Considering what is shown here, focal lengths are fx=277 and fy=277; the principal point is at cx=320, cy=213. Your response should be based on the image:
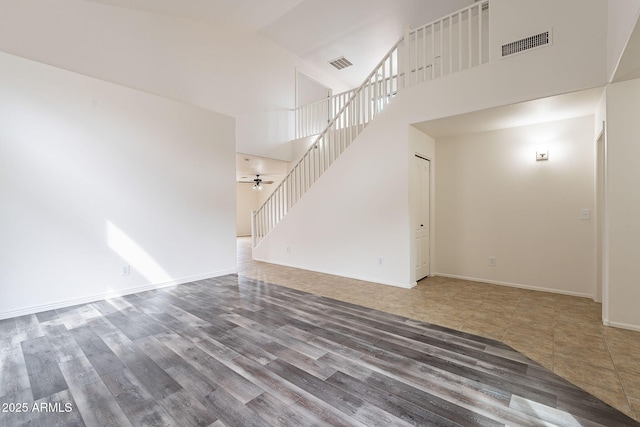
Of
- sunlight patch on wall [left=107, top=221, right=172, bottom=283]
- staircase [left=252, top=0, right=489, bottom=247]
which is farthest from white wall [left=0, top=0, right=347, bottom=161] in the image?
sunlight patch on wall [left=107, top=221, right=172, bottom=283]

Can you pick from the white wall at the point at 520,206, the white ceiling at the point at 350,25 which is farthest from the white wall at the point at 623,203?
the white ceiling at the point at 350,25

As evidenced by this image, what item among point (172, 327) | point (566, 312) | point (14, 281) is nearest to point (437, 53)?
point (566, 312)

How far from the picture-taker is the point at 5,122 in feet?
9.88

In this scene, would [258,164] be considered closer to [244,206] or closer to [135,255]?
[135,255]

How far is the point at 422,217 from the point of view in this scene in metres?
4.68

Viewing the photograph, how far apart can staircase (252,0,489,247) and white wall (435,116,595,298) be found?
4.43ft

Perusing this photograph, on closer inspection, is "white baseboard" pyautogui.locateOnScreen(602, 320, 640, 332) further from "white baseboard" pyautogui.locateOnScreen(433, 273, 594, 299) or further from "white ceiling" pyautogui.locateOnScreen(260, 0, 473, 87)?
"white ceiling" pyautogui.locateOnScreen(260, 0, 473, 87)

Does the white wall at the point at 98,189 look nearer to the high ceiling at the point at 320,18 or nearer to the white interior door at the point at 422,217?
the high ceiling at the point at 320,18

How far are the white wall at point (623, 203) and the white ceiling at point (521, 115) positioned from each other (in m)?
0.33

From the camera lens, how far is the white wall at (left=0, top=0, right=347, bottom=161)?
→ 3594 mm

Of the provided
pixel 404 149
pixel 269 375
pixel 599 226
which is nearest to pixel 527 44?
pixel 404 149

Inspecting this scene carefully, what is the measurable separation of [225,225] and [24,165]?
2672 mm

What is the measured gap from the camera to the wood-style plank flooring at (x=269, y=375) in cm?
158

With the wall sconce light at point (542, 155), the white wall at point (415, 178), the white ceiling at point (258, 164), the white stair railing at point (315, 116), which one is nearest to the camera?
the wall sconce light at point (542, 155)
